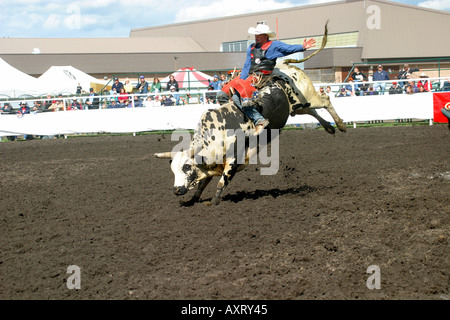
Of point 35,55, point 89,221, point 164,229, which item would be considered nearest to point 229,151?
point 164,229

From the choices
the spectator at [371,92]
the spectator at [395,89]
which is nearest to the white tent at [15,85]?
the spectator at [371,92]

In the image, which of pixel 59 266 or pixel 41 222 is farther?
pixel 41 222

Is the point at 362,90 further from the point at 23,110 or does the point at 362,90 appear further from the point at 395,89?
the point at 23,110

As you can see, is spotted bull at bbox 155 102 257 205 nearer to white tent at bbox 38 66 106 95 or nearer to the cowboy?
the cowboy

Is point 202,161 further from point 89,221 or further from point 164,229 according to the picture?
point 89,221

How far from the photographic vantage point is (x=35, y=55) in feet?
114

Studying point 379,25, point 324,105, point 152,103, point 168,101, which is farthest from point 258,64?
point 379,25

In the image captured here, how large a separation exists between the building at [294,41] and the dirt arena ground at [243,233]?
22273mm

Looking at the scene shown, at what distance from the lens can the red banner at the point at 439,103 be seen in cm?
1658

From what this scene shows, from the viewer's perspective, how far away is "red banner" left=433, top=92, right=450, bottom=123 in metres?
16.6

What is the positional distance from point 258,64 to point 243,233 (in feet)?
11.4

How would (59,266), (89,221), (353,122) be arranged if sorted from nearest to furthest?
1. (59,266)
2. (89,221)
3. (353,122)

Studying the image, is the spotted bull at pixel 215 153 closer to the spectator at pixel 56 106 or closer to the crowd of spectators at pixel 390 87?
the crowd of spectators at pixel 390 87
